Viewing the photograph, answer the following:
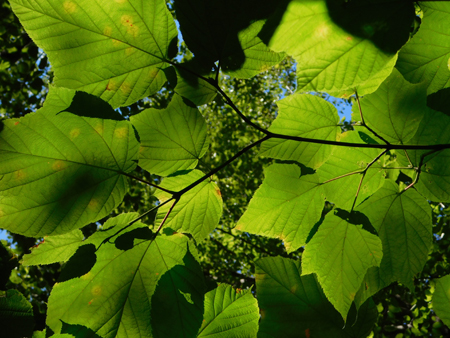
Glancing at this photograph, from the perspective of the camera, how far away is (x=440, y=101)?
2.63ft

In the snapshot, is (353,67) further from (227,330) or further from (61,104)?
(227,330)

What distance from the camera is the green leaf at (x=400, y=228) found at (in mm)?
849

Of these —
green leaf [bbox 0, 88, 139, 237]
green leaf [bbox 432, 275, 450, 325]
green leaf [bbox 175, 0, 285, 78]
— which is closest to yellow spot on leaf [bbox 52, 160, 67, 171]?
green leaf [bbox 0, 88, 139, 237]

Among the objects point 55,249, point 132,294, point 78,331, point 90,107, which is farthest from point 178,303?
point 90,107

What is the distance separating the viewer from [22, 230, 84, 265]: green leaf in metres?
0.83

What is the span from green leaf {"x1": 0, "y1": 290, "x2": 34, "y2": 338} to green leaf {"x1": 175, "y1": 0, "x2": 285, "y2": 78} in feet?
2.57

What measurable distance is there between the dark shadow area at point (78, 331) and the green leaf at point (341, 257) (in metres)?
0.52

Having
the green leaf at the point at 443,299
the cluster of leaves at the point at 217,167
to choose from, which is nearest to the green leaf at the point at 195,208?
the cluster of leaves at the point at 217,167

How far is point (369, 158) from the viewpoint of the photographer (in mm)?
896

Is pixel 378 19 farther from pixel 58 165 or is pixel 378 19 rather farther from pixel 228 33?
pixel 58 165

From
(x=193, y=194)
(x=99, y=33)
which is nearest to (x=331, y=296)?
(x=193, y=194)

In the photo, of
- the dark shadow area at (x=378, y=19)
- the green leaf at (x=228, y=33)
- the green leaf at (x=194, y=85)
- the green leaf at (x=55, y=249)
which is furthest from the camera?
the green leaf at (x=55, y=249)

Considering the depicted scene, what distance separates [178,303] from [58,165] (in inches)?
16.3

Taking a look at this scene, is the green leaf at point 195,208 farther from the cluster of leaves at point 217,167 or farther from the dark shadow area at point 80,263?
the dark shadow area at point 80,263
